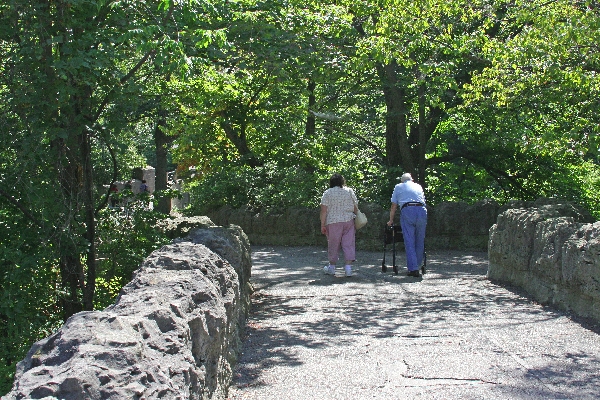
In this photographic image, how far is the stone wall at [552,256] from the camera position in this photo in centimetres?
800

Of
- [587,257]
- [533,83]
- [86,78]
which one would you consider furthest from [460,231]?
[86,78]

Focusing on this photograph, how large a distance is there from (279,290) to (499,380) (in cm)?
552

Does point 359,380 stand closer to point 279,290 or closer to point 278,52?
point 279,290

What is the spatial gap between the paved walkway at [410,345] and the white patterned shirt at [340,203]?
3.57 ft

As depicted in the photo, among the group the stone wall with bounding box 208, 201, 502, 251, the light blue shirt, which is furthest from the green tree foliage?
the light blue shirt

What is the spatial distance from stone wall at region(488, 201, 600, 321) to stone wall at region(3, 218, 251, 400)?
363cm

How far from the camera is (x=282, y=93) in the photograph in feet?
67.7

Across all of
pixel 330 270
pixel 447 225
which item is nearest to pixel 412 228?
pixel 330 270

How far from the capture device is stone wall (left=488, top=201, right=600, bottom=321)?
8.00m

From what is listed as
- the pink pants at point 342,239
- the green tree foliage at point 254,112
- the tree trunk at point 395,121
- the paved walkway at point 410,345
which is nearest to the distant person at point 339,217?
the pink pants at point 342,239

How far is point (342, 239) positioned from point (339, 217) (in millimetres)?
369

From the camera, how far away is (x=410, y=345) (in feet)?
23.7

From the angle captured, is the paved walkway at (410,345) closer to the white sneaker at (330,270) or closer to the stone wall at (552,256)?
the stone wall at (552,256)

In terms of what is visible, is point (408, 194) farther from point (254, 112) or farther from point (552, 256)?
point (254, 112)
